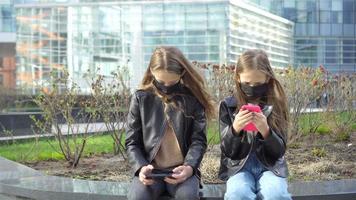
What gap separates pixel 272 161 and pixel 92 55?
35638mm

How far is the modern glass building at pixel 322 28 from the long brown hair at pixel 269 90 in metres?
41.6

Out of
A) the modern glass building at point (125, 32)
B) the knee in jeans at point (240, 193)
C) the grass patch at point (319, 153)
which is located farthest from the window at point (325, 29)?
the knee in jeans at point (240, 193)

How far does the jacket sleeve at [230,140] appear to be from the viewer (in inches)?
141

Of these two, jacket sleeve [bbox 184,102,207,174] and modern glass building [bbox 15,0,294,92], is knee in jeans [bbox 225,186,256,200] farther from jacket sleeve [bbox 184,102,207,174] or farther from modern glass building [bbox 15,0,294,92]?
modern glass building [bbox 15,0,294,92]

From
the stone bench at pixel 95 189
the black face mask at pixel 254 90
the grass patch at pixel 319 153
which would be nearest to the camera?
the black face mask at pixel 254 90

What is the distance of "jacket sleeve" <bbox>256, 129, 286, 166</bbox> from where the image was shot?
3.53 metres

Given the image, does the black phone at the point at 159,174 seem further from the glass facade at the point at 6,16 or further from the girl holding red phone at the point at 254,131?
the glass facade at the point at 6,16

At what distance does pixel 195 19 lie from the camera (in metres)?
37.5

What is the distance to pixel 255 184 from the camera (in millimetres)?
3566

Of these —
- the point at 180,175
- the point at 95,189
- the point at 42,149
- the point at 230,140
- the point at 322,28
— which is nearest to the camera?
the point at 180,175

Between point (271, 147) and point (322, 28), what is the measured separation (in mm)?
44181

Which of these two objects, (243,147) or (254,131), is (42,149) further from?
(254,131)

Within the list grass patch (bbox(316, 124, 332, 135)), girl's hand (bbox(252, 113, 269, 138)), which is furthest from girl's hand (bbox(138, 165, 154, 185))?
grass patch (bbox(316, 124, 332, 135))

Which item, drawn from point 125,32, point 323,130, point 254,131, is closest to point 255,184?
point 254,131
